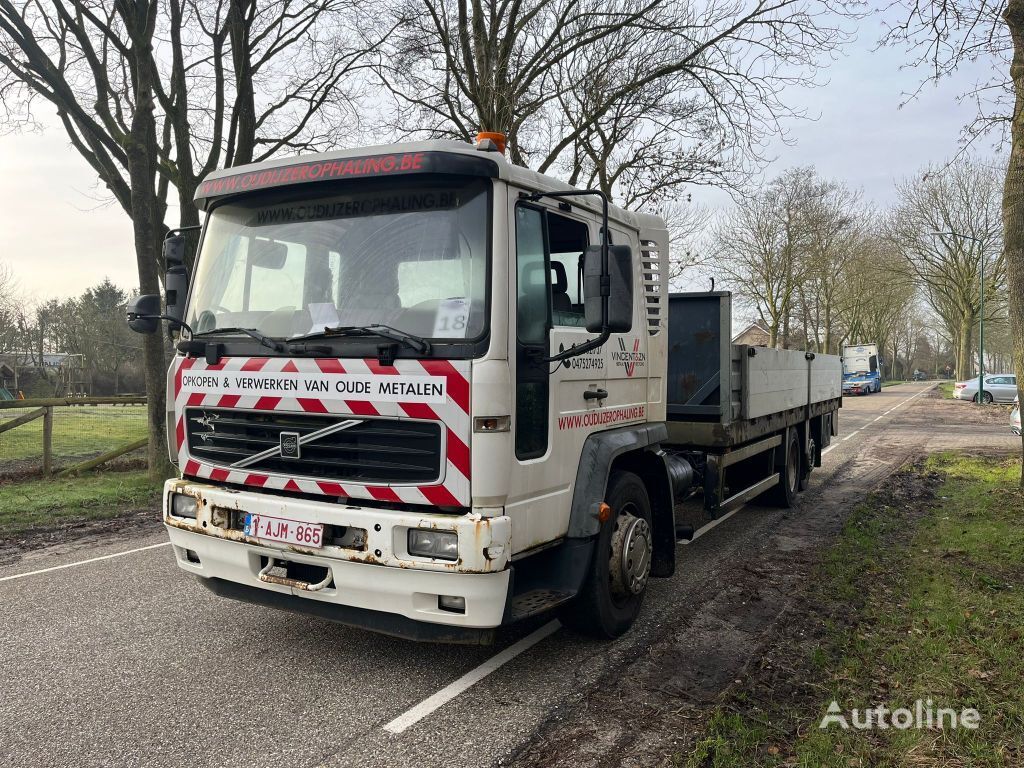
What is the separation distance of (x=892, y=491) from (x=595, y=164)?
37.1 ft

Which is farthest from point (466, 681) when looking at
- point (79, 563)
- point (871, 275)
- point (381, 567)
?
point (871, 275)

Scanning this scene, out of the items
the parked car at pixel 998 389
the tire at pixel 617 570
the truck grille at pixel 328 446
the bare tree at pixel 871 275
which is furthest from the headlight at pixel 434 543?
the bare tree at pixel 871 275

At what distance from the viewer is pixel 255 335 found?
3.85 m

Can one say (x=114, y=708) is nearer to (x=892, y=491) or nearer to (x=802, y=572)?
(x=802, y=572)

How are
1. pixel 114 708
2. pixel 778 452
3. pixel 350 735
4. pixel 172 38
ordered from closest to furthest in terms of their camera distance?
1. pixel 350 735
2. pixel 114 708
3. pixel 778 452
4. pixel 172 38

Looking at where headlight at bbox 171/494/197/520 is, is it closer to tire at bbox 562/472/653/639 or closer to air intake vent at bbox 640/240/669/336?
tire at bbox 562/472/653/639

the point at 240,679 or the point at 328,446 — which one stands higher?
the point at 328,446

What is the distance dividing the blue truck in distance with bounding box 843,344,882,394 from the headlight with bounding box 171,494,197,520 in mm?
45272

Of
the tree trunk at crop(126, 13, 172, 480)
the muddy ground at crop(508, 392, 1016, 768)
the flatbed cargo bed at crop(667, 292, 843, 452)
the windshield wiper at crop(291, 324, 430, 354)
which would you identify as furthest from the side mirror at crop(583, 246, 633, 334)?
the tree trunk at crop(126, 13, 172, 480)

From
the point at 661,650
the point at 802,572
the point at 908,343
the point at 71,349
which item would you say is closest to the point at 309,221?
the point at 661,650

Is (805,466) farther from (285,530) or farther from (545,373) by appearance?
(285,530)

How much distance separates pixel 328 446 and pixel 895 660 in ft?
10.8

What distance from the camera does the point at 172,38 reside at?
12.5 meters

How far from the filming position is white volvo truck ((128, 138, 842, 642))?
3.40 metres
